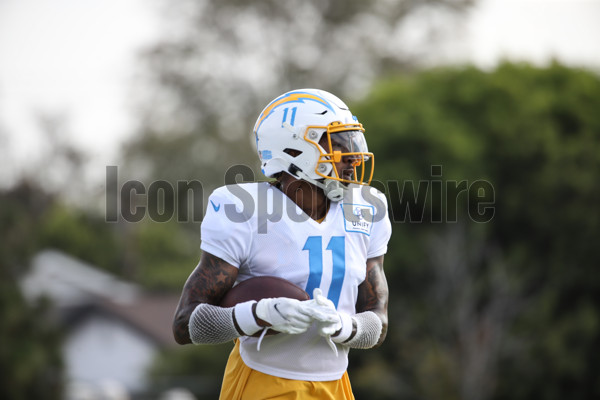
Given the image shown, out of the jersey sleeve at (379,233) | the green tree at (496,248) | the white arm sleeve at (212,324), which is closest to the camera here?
the white arm sleeve at (212,324)

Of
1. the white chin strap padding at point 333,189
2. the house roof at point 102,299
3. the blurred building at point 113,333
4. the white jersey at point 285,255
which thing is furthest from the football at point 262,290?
the blurred building at point 113,333

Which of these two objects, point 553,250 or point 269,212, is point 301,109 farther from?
point 553,250

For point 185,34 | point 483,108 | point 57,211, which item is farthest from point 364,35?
point 57,211

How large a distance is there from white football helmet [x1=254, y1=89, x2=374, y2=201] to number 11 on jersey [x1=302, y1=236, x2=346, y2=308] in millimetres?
263

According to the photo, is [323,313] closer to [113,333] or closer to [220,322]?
[220,322]

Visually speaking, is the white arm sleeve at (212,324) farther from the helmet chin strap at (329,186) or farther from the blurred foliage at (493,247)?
the blurred foliage at (493,247)

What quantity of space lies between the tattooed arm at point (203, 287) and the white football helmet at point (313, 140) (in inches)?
22.4

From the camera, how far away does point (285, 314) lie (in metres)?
2.91

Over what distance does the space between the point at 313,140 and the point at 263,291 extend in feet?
2.49

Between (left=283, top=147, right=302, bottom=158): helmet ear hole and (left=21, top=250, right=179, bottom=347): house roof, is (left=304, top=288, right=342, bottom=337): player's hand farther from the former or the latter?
(left=21, top=250, right=179, bottom=347): house roof

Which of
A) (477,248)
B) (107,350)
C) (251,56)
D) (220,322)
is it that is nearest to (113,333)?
(107,350)

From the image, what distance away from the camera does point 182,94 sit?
21.3 meters

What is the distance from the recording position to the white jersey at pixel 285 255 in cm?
320

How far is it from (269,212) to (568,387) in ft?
32.3
